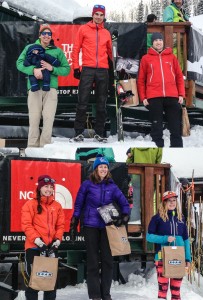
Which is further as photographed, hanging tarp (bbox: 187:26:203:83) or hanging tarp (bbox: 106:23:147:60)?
hanging tarp (bbox: 187:26:203:83)

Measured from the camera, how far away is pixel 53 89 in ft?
27.3

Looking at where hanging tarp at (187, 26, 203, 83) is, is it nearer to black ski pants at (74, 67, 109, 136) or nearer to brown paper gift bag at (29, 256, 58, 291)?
black ski pants at (74, 67, 109, 136)

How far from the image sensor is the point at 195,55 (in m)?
10.2

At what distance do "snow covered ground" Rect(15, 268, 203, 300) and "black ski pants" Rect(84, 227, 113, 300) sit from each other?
0.64 m

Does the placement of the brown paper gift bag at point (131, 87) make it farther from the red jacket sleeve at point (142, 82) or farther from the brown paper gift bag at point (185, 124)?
the brown paper gift bag at point (185, 124)

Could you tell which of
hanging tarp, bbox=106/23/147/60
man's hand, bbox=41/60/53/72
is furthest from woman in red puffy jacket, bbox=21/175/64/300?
hanging tarp, bbox=106/23/147/60

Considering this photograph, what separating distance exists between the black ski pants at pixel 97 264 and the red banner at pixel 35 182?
1.07 meters

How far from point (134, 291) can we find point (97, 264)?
127 cm

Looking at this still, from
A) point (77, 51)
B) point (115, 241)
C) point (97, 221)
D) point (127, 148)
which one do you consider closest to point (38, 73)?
point (77, 51)

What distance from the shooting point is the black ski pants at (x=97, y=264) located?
234 inches

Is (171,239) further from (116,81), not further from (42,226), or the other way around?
(116,81)

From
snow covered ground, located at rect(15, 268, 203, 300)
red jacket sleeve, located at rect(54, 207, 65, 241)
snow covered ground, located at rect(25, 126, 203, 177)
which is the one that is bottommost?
snow covered ground, located at rect(15, 268, 203, 300)

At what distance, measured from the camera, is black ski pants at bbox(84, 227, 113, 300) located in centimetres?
595

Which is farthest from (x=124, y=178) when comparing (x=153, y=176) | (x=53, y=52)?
(x=53, y=52)
